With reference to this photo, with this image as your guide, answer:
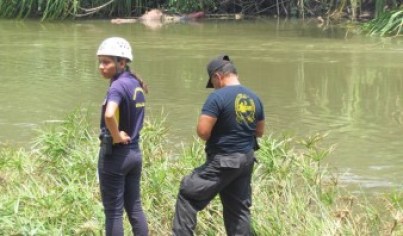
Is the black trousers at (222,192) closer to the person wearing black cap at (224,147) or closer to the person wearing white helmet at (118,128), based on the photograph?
the person wearing black cap at (224,147)

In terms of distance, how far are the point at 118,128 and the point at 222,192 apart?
0.77 m

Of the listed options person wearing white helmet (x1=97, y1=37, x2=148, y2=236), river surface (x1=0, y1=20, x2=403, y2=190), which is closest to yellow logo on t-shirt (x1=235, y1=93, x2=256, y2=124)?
person wearing white helmet (x1=97, y1=37, x2=148, y2=236)

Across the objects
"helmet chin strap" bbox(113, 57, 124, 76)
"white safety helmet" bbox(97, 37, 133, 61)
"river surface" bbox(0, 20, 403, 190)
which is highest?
"white safety helmet" bbox(97, 37, 133, 61)

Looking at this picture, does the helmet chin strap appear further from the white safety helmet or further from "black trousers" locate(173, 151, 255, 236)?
"black trousers" locate(173, 151, 255, 236)

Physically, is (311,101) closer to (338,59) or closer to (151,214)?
(338,59)

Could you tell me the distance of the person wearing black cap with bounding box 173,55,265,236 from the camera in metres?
4.45

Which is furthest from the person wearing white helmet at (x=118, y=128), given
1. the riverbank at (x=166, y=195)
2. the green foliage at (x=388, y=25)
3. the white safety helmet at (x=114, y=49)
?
the green foliage at (x=388, y=25)

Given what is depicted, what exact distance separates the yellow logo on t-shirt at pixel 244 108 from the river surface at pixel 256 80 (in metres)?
2.38

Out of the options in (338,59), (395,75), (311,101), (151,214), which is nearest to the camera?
(151,214)

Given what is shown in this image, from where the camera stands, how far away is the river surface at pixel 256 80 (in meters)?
8.48

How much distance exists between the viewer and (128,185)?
15.1ft

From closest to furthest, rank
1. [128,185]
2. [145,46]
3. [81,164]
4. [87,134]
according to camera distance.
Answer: [128,185]
[81,164]
[87,134]
[145,46]

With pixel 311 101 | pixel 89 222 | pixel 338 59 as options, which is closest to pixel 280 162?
pixel 89 222

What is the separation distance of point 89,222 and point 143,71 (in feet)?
28.1
